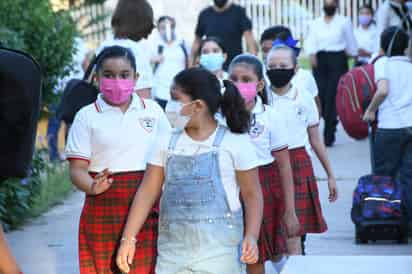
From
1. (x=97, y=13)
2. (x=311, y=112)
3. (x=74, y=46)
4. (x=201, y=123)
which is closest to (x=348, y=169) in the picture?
(x=74, y=46)

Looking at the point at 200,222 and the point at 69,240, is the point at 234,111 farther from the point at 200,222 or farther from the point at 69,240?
the point at 69,240

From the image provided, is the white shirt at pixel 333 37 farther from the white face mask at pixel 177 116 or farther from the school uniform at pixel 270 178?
the white face mask at pixel 177 116

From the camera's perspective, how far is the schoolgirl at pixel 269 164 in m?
6.25

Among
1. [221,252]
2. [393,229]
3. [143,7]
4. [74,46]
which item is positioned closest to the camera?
[221,252]

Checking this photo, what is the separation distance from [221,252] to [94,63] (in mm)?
1600

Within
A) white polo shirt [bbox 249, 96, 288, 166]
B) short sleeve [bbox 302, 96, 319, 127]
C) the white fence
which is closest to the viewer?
white polo shirt [bbox 249, 96, 288, 166]

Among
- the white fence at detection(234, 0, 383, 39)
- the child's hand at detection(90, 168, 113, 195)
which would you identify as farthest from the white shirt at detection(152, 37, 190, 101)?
the white fence at detection(234, 0, 383, 39)

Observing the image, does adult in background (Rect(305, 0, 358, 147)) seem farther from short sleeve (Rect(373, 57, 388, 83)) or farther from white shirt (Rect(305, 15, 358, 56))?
short sleeve (Rect(373, 57, 388, 83))

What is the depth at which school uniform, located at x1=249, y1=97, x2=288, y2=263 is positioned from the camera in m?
6.23

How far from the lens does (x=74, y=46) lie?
470 inches

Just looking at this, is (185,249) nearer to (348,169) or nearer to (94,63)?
(94,63)

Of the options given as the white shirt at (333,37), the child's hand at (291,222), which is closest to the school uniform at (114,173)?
Answer: the child's hand at (291,222)

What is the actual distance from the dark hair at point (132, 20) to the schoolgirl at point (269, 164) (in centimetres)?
84

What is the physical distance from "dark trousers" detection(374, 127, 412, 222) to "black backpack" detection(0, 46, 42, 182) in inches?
168
